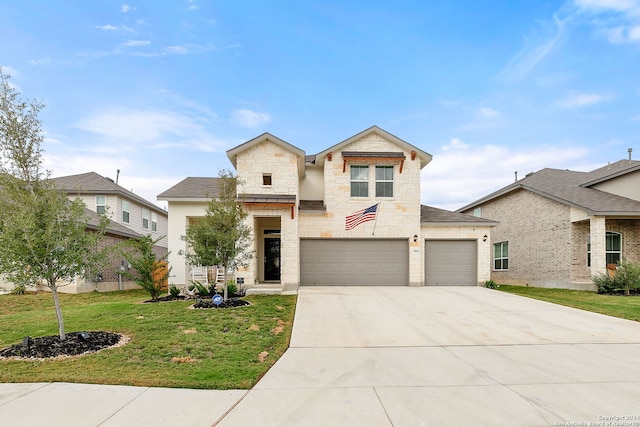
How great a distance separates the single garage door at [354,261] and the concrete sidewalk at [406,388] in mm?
7661

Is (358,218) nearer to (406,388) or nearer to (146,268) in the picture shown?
(146,268)

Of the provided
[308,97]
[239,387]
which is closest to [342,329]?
[239,387]

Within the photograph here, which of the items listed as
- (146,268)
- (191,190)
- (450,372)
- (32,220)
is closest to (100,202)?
(191,190)

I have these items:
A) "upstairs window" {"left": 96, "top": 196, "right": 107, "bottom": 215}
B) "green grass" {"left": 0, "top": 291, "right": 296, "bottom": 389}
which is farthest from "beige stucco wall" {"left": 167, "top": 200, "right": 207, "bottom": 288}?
"upstairs window" {"left": 96, "top": 196, "right": 107, "bottom": 215}

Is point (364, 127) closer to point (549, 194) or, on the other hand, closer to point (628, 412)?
point (549, 194)

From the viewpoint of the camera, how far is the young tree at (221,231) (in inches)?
444

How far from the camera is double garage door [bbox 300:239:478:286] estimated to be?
53.4 feet

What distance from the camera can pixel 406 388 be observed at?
4594 mm

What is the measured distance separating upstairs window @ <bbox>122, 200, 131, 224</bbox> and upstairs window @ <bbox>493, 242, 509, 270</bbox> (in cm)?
2406

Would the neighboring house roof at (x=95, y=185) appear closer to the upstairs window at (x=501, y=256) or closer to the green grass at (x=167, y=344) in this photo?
the green grass at (x=167, y=344)

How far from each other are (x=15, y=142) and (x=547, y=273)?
21.8m

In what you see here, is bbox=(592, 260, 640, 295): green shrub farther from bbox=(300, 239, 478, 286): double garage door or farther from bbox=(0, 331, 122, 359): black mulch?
bbox=(0, 331, 122, 359): black mulch

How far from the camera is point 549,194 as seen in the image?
17.7m

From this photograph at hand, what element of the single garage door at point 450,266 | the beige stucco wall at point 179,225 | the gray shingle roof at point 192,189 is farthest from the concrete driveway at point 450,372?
the gray shingle roof at point 192,189
